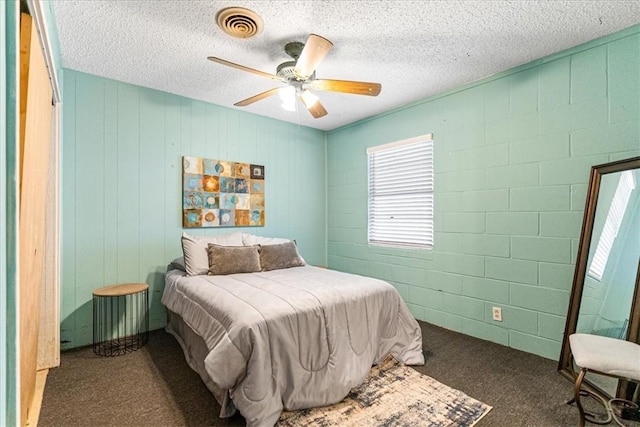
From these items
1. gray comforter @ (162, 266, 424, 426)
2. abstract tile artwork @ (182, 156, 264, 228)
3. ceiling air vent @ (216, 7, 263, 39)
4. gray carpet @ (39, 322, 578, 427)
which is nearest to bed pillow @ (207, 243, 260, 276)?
gray comforter @ (162, 266, 424, 426)

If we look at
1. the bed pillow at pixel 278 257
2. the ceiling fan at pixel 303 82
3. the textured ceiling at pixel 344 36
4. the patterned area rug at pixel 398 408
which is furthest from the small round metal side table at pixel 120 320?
the ceiling fan at pixel 303 82

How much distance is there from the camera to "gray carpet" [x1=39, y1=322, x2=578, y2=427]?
71.4 inches

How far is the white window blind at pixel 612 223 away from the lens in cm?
208

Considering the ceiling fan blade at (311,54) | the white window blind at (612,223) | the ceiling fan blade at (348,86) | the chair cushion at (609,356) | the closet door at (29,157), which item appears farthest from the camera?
the ceiling fan blade at (348,86)

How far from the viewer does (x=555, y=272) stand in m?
2.52

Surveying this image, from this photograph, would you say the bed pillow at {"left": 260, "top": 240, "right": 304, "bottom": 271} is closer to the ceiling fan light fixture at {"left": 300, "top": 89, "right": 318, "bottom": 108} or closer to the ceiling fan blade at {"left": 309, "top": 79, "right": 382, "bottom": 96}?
the ceiling fan light fixture at {"left": 300, "top": 89, "right": 318, "bottom": 108}

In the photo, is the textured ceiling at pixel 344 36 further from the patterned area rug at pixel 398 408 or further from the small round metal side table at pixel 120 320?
the patterned area rug at pixel 398 408

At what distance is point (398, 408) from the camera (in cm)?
189

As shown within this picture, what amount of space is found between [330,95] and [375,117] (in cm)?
87

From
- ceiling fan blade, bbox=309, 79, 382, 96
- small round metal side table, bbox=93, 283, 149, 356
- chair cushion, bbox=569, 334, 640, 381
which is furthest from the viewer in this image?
small round metal side table, bbox=93, 283, 149, 356

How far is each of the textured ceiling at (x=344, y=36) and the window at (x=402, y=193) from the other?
32.0 inches

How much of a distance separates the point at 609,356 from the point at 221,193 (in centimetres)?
353

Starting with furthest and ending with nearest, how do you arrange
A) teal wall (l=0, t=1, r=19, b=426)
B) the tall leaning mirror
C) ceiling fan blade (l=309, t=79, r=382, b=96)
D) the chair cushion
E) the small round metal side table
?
the small round metal side table < ceiling fan blade (l=309, t=79, r=382, b=96) < the tall leaning mirror < the chair cushion < teal wall (l=0, t=1, r=19, b=426)

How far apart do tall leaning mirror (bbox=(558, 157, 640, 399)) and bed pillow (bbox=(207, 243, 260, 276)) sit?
2663 mm
